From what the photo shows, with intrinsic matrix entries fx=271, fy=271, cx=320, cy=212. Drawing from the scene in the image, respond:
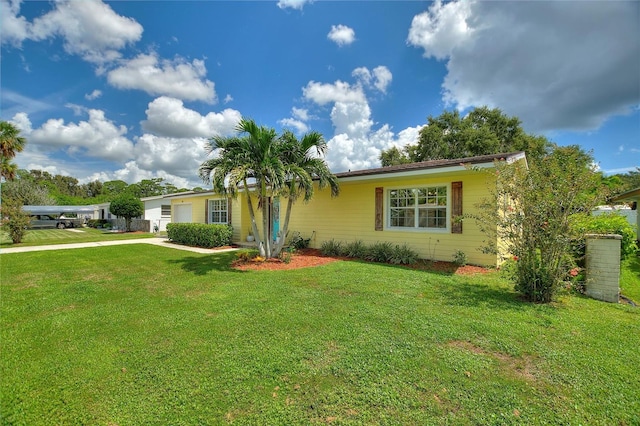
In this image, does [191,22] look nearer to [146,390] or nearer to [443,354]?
[146,390]

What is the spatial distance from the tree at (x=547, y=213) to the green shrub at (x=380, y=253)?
4000 millimetres

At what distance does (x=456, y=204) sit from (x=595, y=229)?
9.68 feet

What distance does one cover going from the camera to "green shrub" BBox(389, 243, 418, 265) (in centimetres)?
832

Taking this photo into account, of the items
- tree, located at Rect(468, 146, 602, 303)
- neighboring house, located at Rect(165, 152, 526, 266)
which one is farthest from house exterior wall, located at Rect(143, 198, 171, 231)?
tree, located at Rect(468, 146, 602, 303)

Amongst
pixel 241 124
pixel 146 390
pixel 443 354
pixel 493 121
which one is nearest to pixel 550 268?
pixel 443 354

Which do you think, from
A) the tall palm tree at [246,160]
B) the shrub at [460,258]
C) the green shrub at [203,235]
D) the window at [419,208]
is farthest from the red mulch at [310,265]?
the green shrub at [203,235]

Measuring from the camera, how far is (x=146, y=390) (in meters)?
2.45

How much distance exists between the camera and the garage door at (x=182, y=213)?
17.6 metres

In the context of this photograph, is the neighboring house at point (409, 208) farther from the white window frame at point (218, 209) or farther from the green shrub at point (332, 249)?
the white window frame at point (218, 209)

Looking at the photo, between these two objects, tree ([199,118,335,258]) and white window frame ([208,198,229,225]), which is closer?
tree ([199,118,335,258])

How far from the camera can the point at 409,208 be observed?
30.2 feet

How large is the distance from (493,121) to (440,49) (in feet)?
53.2

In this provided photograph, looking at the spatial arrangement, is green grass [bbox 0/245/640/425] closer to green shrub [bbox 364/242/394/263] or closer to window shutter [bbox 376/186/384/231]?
green shrub [bbox 364/242/394/263]

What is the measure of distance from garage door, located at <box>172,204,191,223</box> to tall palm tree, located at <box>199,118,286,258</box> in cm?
1088
